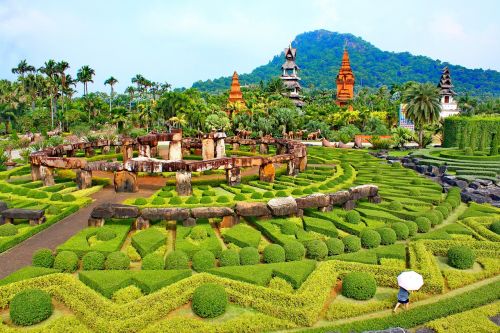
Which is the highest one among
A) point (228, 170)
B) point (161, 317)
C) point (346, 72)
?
point (346, 72)

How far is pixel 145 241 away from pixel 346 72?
12315cm

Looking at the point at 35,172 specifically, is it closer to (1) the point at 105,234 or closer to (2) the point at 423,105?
(1) the point at 105,234

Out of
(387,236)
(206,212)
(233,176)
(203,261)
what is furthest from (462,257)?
(233,176)

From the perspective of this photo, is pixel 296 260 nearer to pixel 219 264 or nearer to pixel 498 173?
pixel 219 264

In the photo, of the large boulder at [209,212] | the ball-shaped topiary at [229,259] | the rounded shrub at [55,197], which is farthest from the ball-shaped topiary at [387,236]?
the rounded shrub at [55,197]

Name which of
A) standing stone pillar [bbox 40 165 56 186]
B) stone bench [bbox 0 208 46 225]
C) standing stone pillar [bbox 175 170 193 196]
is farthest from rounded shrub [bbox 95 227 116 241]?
standing stone pillar [bbox 40 165 56 186]

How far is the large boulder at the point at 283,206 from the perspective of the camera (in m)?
28.2

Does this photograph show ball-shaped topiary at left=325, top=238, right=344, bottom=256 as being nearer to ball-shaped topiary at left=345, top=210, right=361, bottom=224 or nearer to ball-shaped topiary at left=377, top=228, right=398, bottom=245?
ball-shaped topiary at left=377, top=228, right=398, bottom=245

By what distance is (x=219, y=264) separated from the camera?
22172mm

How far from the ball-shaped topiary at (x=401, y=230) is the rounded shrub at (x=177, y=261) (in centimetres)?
1335

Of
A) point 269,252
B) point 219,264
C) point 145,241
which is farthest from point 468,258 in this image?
point 145,241

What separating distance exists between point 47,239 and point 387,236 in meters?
21.2

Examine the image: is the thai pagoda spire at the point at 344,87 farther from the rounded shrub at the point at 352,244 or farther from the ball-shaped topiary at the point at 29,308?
the ball-shaped topiary at the point at 29,308

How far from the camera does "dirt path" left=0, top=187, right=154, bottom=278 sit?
75.3 ft
